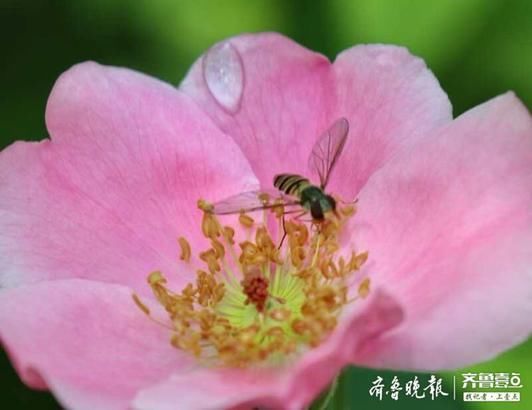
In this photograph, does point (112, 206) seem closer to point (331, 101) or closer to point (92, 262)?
point (92, 262)

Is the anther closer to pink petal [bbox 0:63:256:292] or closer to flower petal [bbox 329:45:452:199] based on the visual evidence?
pink petal [bbox 0:63:256:292]

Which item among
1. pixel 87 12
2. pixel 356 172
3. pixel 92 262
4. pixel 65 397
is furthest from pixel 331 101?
pixel 87 12

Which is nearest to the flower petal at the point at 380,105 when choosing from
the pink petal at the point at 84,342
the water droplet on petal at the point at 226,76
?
the water droplet on petal at the point at 226,76

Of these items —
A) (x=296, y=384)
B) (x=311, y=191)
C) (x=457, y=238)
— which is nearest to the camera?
(x=296, y=384)

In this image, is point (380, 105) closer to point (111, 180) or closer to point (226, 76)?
point (226, 76)

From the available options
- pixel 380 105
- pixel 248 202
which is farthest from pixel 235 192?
pixel 380 105

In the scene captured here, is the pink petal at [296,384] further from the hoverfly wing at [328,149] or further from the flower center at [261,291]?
the hoverfly wing at [328,149]
